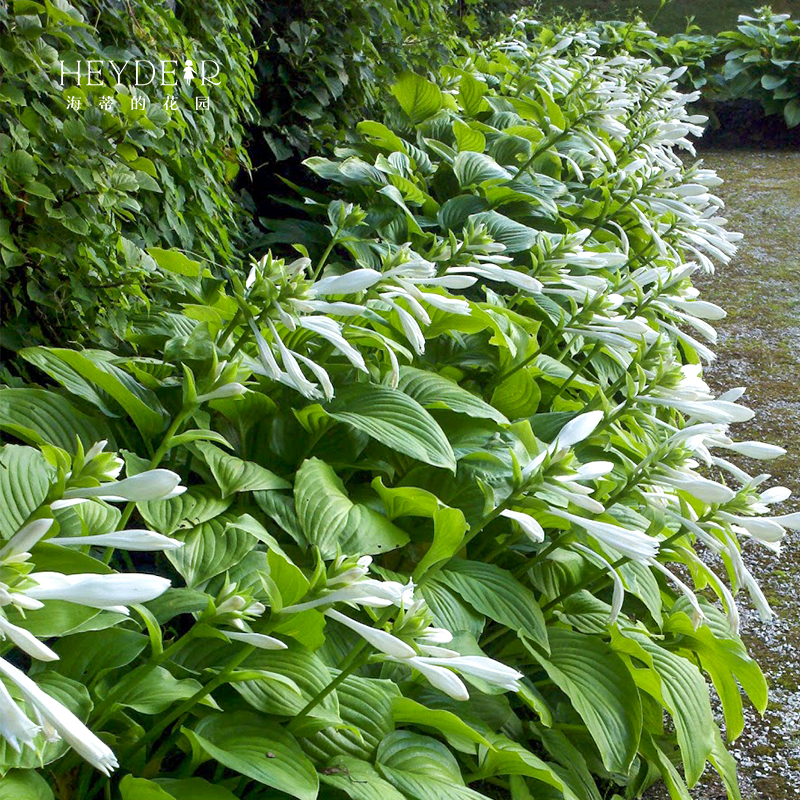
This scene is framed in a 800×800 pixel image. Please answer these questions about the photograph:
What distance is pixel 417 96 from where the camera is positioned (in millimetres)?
4254

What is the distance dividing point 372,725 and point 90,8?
1.87 meters

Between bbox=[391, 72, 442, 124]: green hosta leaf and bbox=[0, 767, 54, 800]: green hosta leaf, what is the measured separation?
3636 mm

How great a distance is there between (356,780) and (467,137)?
298 centimetres

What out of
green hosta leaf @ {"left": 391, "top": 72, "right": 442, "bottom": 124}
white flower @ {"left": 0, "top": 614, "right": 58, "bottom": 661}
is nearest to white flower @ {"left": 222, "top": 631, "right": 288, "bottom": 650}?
white flower @ {"left": 0, "top": 614, "right": 58, "bottom": 661}

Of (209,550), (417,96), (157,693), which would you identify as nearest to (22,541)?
(157,693)

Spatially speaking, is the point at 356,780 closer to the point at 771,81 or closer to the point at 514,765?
the point at 514,765

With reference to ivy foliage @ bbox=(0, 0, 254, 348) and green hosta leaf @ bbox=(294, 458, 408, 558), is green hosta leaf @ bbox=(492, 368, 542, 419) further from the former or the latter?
ivy foliage @ bbox=(0, 0, 254, 348)

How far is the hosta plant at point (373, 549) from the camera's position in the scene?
1283mm

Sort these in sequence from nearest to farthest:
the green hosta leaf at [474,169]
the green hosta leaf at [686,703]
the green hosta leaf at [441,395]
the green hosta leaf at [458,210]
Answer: the green hosta leaf at [686,703] → the green hosta leaf at [441,395] → the green hosta leaf at [458,210] → the green hosta leaf at [474,169]

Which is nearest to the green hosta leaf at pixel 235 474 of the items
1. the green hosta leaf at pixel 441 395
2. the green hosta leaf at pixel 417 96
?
the green hosta leaf at pixel 441 395

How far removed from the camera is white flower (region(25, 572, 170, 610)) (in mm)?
877

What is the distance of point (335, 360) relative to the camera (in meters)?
2.36

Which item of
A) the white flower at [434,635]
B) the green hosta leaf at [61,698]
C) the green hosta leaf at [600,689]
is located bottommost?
the green hosta leaf at [600,689]

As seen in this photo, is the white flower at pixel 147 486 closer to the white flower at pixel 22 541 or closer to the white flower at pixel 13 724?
the white flower at pixel 22 541
